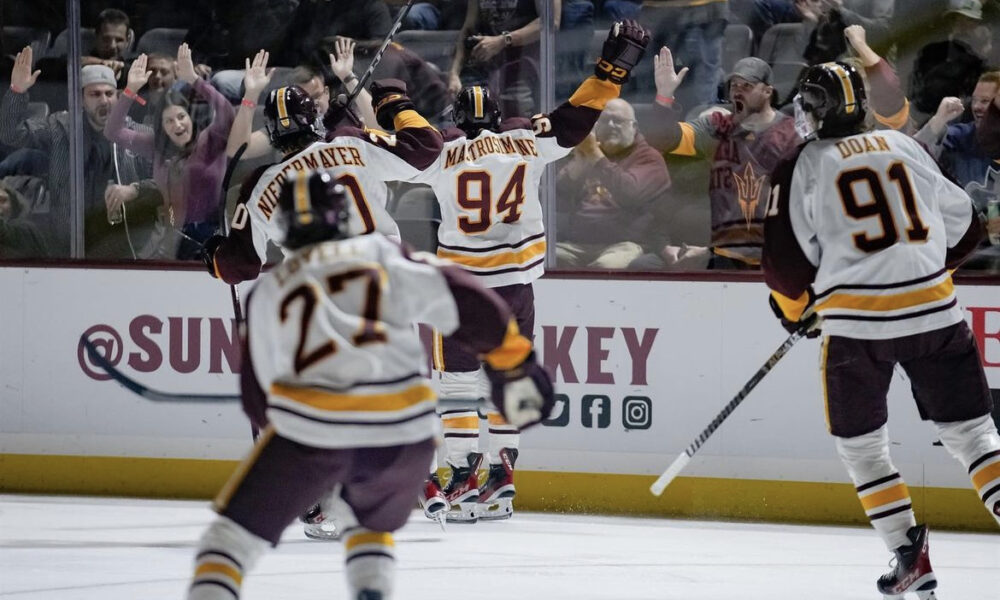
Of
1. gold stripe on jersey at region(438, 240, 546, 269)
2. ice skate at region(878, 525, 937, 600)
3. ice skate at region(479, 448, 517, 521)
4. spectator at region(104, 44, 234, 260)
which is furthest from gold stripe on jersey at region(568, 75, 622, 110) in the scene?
ice skate at region(878, 525, 937, 600)

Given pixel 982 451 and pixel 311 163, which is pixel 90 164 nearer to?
pixel 311 163

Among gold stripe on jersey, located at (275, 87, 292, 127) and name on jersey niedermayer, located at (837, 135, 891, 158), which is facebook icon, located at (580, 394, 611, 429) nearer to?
gold stripe on jersey, located at (275, 87, 292, 127)

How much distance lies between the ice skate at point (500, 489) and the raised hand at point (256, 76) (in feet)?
5.95

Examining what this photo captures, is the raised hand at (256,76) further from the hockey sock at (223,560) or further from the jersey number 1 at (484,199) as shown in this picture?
the hockey sock at (223,560)

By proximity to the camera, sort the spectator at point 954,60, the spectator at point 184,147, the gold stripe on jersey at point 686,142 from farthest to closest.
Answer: the spectator at point 184,147 → the gold stripe on jersey at point 686,142 → the spectator at point 954,60

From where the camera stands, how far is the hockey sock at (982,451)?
3855 mm

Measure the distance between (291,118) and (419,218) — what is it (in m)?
1.19

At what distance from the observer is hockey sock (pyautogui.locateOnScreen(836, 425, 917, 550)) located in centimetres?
387

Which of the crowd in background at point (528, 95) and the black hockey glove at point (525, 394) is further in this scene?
the crowd in background at point (528, 95)

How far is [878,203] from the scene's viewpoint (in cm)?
385

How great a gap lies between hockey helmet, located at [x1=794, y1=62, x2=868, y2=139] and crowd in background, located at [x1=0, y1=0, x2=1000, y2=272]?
1.83m

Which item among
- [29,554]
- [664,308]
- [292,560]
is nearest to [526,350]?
[292,560]

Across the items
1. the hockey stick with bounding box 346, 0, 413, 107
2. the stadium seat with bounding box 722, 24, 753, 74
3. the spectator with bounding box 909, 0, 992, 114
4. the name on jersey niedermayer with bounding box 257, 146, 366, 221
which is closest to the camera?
the name on jersey niedermayer with bounding box 257, 146, 366, 221

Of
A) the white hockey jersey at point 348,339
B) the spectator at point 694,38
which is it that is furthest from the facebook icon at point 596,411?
the white hockey jersey at point 348,339
